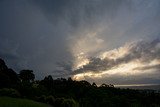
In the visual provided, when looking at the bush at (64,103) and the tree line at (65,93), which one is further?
the tree line at (65,93)

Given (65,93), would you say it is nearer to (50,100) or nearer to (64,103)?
(50,100)

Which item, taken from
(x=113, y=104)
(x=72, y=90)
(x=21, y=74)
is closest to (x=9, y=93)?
(x=113, y=104)

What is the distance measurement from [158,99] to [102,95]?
544 inches

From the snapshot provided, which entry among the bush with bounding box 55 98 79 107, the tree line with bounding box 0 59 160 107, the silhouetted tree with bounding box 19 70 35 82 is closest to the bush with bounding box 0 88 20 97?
the tree line with bounding box 0 59 160 107

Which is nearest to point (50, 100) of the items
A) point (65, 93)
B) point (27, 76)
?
point (65, 93)

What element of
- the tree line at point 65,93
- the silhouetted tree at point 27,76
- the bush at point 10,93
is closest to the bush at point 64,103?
the tree line at point 65,93

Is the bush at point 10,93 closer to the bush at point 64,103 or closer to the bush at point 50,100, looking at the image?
the bush at point 50,100

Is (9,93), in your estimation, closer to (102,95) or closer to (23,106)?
(23,106)

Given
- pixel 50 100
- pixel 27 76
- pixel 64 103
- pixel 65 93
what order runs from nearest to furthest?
pixel 64 103 → pixel 50 100 → pixel 65 93 → pixel 27 76

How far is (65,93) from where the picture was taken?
2090 inches

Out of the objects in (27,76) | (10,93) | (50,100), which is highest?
(27,76)

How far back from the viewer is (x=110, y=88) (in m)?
62.9

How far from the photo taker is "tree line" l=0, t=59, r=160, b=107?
3892cm

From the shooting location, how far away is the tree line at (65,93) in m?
38.9
